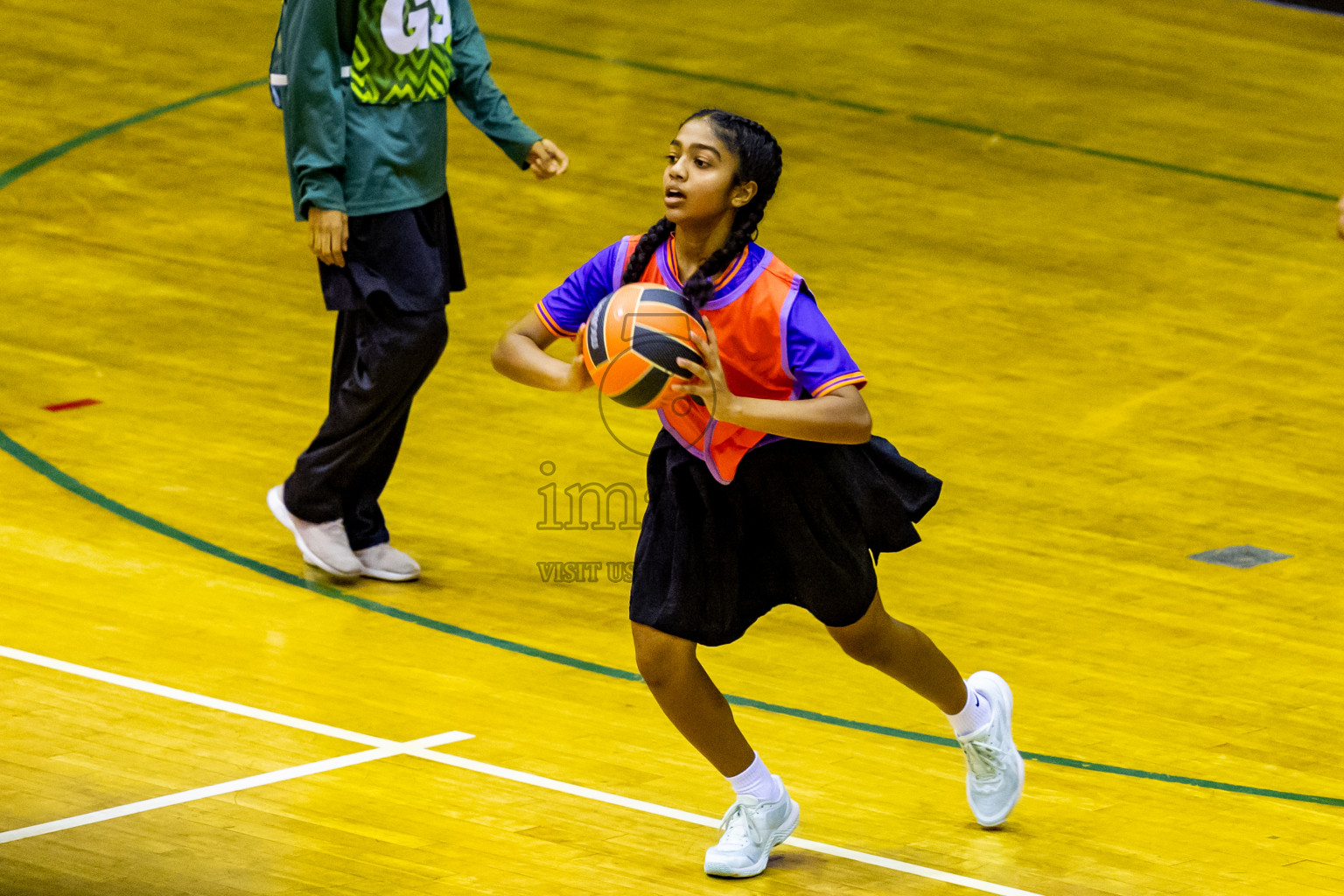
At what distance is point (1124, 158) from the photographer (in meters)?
10.7

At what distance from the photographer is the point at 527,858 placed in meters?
4.43

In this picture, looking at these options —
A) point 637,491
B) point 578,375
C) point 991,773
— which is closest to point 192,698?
point 578,375

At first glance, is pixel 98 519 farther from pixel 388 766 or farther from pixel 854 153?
pixel 854 153

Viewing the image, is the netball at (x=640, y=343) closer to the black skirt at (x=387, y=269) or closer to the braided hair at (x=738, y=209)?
the braided hair at (x=738, y=209)

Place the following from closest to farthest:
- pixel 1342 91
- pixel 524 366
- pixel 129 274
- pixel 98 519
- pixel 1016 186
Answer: pixel 524 366, pixel 98 519, pixel 129 274, pixel 1016 186, pixel 1342 91

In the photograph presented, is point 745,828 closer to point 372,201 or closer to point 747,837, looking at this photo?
point 747,837

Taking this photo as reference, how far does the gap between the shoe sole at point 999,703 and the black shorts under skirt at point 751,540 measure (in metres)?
0.54

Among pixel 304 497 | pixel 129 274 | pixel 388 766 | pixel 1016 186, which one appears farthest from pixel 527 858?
pixel 1016 186

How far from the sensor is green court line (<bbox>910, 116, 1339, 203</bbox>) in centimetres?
1041

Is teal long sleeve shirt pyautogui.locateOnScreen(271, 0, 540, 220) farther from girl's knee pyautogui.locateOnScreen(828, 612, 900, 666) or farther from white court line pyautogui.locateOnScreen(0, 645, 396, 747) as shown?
girl's knee pyautogui.locateOnScreen(828, 612, 900, 666)

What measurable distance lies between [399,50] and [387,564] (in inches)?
54.6

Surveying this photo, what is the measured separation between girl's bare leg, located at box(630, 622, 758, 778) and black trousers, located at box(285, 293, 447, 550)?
178cm

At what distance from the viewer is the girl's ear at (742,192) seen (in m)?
4.33

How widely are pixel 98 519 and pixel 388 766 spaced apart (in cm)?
182
